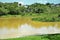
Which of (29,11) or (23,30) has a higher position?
(23,30)

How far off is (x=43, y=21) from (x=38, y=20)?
3.20 ft

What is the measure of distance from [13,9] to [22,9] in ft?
11.5

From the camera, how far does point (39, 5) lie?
56.9 m

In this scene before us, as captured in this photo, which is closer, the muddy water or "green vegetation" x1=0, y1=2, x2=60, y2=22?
the muddy water

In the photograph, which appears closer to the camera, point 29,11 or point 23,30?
point 23,30

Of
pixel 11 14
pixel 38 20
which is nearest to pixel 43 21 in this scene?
pixel 38 20

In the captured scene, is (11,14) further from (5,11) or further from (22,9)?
(22,9)

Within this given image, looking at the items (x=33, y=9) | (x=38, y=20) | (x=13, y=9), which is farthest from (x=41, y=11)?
(x=38, y=20)

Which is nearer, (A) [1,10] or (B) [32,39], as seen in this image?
(B) [32,39]

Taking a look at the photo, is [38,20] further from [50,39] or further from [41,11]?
[50,39]

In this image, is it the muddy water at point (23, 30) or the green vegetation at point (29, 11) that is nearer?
the muddy water at point (23, 30)

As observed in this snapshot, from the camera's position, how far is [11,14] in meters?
46.5

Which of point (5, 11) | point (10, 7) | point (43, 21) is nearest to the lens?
point (43, 21)

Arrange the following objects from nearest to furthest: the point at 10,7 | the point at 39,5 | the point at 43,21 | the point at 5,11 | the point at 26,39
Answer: the point at 26,39, the point at 43,21, the point at 5,11, the point at 10,7, the point at 39,5
